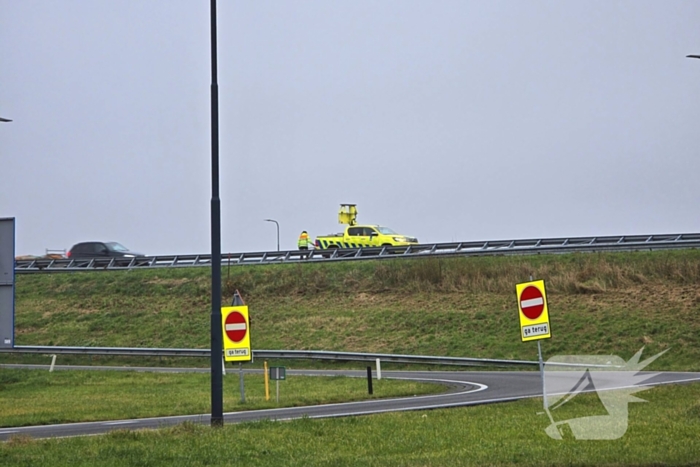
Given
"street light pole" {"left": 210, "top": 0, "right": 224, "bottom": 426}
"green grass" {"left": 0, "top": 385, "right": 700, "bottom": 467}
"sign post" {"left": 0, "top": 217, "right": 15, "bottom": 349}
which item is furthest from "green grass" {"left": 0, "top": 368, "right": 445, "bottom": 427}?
"green grass" {"left": 0, "top": 385, "right": 700, "bottom": 467}

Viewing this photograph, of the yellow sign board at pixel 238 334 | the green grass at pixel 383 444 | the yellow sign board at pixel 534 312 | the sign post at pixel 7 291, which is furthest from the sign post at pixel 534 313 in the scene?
the sign post at pixel 7 291

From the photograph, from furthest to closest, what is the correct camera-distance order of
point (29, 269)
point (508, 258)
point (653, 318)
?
point (29, 269), point (508, 258), point (653, 318)

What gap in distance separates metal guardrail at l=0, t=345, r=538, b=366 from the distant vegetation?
7.66 feet

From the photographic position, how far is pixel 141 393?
28078mm

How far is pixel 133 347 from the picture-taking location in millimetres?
46062

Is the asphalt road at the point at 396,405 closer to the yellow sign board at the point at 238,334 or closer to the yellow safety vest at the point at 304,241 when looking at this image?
the yellow sign board at the point at 238,334

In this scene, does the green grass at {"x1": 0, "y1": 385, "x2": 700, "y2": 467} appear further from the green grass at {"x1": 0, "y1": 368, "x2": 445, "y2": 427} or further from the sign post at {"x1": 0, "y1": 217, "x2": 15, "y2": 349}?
the green grass at {"x1": 0, "y1": 368, "x2": 445, "y2": 427}

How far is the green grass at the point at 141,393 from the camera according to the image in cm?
2205

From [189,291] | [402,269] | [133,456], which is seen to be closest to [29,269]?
[189,291]

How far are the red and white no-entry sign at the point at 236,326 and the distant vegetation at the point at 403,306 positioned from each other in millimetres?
17398

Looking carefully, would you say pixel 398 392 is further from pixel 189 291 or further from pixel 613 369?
pixel 189 291

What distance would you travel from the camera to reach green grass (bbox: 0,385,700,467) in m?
11.8

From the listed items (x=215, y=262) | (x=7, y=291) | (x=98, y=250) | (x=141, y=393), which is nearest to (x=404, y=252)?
(x=98, y=250)

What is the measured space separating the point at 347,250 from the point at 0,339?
38.1 meters
